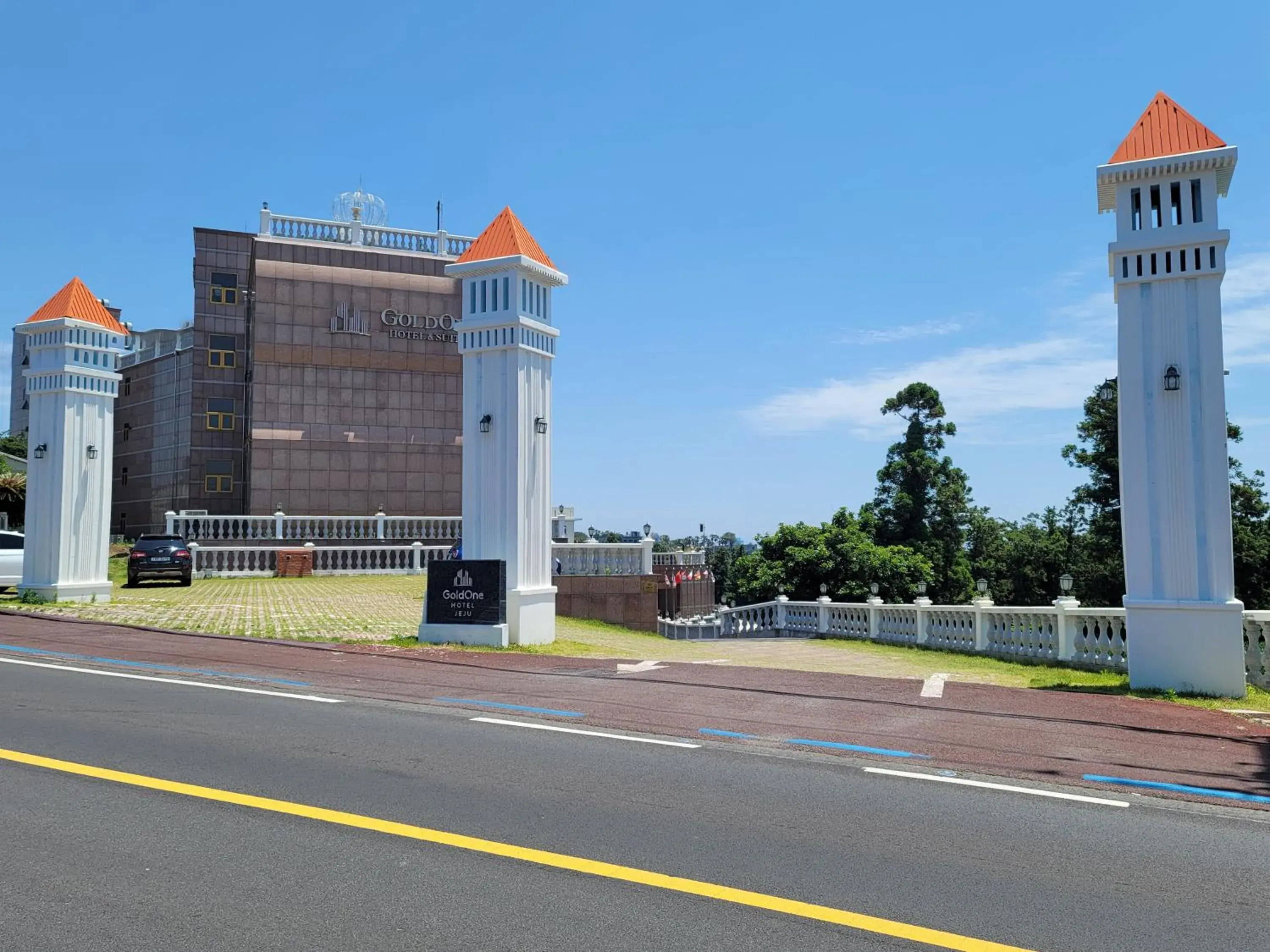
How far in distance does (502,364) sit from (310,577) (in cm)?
1541

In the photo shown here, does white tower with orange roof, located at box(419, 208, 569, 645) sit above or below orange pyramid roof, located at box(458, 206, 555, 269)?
below

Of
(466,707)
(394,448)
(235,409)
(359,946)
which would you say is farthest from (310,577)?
(359,946)

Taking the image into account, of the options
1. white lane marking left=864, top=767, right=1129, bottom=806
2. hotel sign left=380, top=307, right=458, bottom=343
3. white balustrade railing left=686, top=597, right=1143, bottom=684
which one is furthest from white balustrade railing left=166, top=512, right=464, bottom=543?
white lane marking left=864, top=767, right=1129, bottom=806

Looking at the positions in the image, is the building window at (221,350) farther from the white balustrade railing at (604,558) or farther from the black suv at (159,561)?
the white balustrade railing at (604,558)

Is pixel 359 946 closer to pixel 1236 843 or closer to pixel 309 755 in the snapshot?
pixel 309 755

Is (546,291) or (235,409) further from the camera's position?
(235,409)

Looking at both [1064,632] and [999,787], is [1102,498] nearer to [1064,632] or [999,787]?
[1064,632]

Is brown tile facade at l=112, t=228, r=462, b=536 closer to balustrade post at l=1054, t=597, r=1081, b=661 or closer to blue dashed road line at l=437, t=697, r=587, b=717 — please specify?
→ balustrade post at l=1054, t=597, r=1081, b=661

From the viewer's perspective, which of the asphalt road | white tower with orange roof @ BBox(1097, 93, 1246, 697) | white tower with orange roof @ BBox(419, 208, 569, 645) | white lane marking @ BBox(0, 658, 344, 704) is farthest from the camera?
white tower with orange roof @ BBox(419, 208, 569, 645)

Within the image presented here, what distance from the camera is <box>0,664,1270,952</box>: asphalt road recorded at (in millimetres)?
4230

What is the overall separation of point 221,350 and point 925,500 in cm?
2837

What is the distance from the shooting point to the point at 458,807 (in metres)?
6.01

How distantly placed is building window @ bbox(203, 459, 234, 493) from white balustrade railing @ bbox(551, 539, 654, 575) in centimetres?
1896

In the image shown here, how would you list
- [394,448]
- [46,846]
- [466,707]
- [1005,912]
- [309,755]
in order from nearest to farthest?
[1005,912], [46,846], [309,755], [466,707], [394,448]
